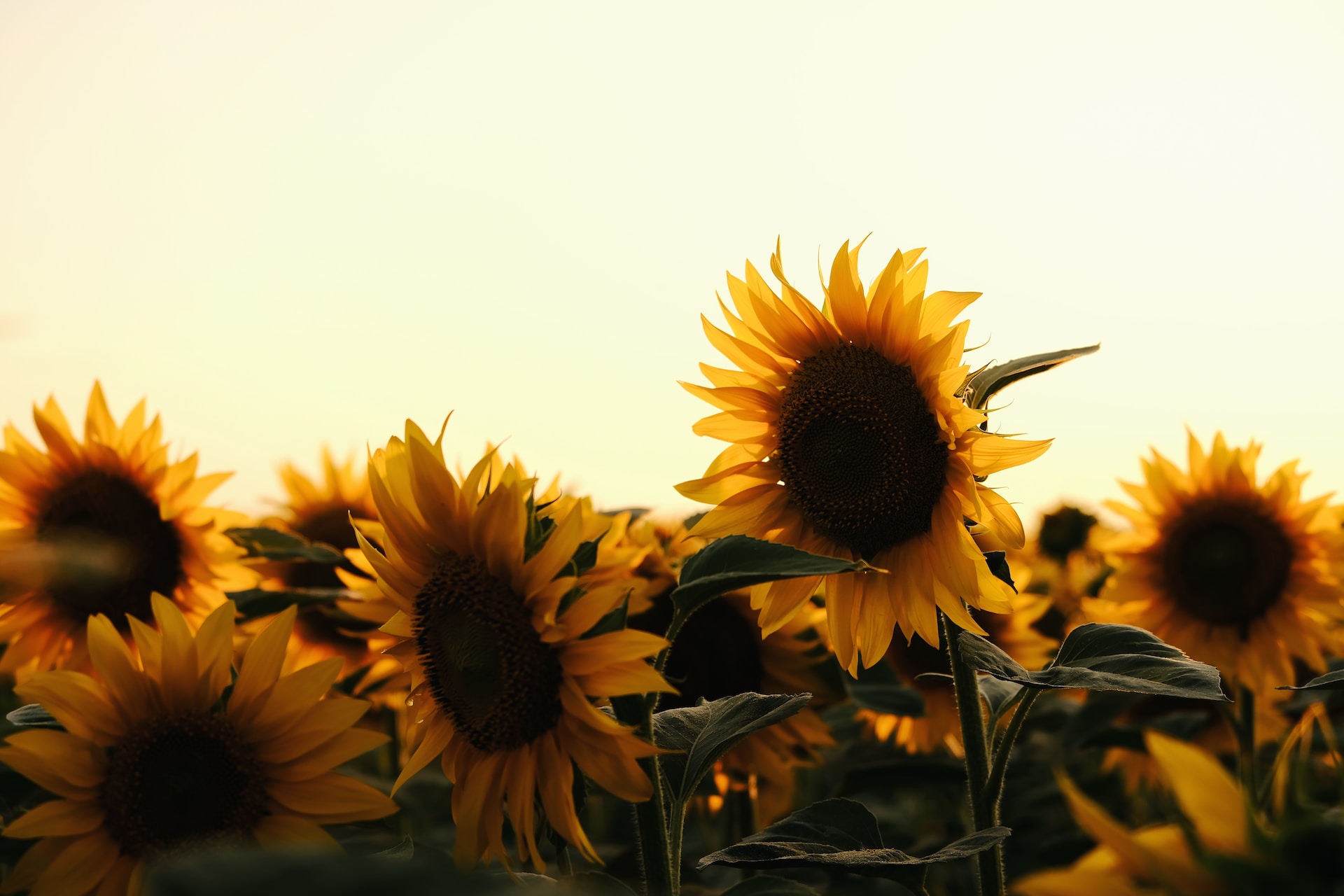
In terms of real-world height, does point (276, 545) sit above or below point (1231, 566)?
above

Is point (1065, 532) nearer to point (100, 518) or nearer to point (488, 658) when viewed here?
point (100, 518)

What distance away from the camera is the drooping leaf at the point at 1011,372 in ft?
6.65

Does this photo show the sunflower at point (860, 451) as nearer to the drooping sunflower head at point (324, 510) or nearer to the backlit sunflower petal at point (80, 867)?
the backlit sunflower petal at point (80, 867)

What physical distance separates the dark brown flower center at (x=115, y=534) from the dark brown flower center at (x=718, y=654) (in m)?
1.88

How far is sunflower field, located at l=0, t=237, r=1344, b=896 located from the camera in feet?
5.34

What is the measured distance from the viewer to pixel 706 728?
2035 millimetres

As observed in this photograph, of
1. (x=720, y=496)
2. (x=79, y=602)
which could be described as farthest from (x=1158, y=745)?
(x=79, y=602)

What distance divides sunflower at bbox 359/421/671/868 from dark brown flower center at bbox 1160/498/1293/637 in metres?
3.07

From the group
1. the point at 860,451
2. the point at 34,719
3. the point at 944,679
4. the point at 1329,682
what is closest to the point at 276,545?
the point at 34,719

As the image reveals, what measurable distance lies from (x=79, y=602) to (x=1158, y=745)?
3.65 m

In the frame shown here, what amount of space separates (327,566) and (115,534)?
1095 millimetres

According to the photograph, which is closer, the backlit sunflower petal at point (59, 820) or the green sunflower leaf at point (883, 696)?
the backlit sunflower petal at point (59, 820)

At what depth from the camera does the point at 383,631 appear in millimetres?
1963

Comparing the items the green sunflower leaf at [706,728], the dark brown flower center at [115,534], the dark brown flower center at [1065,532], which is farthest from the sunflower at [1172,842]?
the dark brown flower center at [1065,532]
